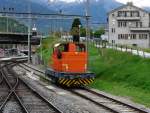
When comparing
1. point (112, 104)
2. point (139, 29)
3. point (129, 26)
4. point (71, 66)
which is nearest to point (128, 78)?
point (71, 66)

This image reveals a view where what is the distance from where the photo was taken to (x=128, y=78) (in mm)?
37250

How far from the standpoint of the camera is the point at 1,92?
33000 millimetres

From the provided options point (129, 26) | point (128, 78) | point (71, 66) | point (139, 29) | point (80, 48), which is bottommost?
point (128, 78)

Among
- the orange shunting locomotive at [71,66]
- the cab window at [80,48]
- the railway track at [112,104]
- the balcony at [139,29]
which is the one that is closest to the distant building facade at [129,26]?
the balcony at [139,29]

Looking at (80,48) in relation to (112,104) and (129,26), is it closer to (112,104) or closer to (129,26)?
(112,104)

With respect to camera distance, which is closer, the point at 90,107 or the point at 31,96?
the point at 90,107

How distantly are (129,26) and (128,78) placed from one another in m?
99.3

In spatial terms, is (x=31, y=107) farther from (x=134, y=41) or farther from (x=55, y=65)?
(x=134, y=41)

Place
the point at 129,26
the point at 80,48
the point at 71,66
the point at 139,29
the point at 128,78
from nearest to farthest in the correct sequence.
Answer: the point at 128,78, the point at 71,66, the point at 80,48, the point at 139,29, the point at 129,26

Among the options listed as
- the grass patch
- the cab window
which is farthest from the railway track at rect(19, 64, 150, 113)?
the cab window

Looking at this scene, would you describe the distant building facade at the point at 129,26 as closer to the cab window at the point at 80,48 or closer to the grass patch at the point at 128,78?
the grass patch at the point at 128,78

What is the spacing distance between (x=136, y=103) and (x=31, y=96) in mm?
7181

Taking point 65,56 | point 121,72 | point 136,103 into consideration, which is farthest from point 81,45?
point 136,103

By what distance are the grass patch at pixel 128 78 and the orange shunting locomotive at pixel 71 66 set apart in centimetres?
134
